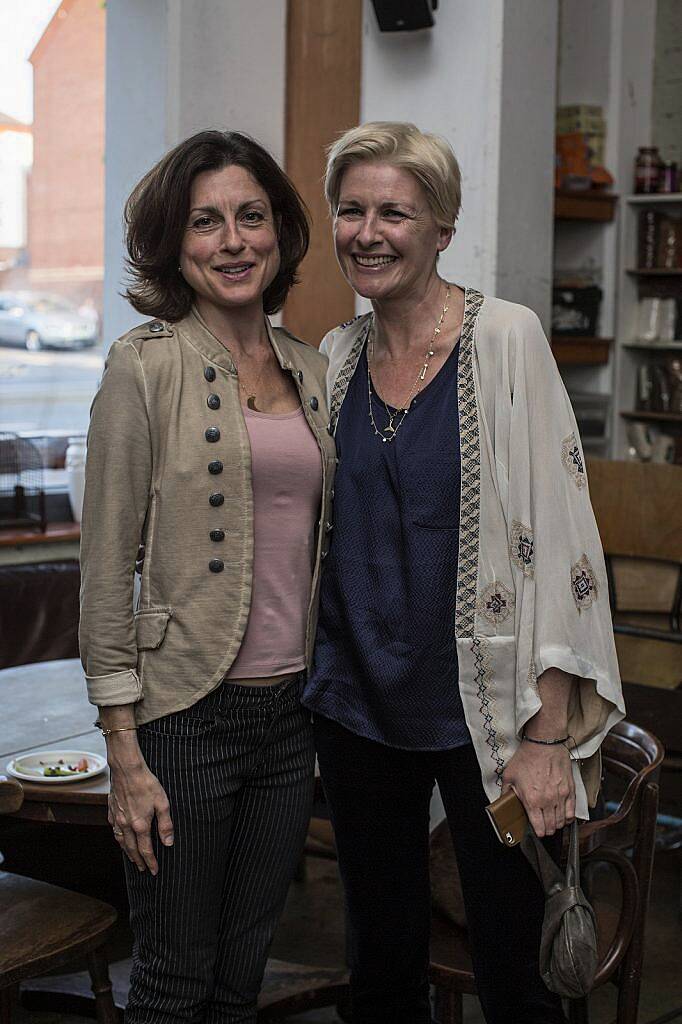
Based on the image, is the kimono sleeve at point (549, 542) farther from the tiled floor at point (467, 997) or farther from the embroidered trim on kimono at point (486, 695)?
the tiled floor at point (467, 997)

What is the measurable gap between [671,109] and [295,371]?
16.7ft

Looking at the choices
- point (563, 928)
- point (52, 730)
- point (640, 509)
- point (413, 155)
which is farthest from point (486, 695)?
point (640, 509)

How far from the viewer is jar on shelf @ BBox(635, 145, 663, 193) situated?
19.9ft

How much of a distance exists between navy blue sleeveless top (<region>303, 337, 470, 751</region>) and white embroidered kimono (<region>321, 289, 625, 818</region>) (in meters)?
0.02

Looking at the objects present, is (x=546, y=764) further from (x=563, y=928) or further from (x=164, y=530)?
(x=164, y=530)

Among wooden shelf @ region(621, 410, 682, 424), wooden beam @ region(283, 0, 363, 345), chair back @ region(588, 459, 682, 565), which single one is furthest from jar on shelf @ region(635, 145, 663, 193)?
wooden beam @ region(283, 0, 363, 345)

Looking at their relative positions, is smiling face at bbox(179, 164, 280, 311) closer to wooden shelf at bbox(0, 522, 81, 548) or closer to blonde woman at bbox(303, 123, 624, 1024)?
blonde woman at bbox(303, 123, 624, 1024)

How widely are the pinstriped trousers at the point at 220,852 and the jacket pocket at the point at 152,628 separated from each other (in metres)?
0.10

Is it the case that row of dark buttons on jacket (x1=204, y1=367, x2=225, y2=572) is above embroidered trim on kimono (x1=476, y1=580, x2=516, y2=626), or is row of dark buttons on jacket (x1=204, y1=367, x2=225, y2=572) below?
above

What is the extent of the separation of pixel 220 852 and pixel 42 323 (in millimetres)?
3812

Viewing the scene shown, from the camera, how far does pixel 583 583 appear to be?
1.75m

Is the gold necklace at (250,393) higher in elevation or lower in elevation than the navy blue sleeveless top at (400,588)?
higher

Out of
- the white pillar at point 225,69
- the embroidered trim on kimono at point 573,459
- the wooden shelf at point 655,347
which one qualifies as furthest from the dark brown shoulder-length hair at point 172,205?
the wooden shelf at point 655,347

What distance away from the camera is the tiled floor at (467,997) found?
2910mm
